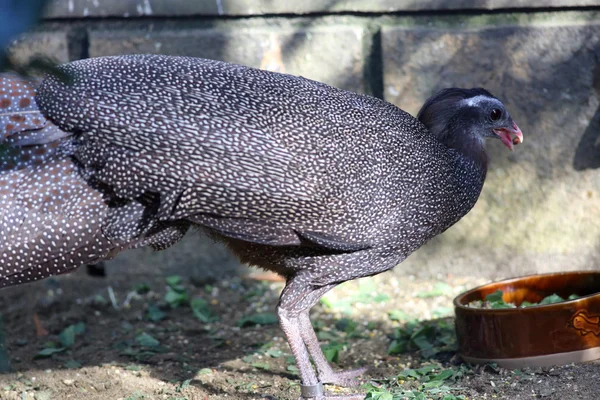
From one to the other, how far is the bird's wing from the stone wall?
159 cm

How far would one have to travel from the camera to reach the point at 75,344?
3.85 meters

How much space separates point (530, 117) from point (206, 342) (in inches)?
84.4

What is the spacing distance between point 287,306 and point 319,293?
0.15 metres

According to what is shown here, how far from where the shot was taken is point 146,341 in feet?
12.6

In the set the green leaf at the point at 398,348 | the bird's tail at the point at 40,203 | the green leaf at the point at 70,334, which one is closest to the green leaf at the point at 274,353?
the green leaf at the point at 398,348

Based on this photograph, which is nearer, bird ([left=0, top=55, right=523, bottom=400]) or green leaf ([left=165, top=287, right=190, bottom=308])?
bird ([left=0, top=55, right=523, bottom=400])

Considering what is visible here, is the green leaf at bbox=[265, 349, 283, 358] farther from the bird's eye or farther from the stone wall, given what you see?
the bird's eye

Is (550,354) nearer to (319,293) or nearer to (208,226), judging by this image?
(319,293)

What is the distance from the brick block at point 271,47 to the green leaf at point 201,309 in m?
1.40

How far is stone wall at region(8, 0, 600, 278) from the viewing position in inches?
162

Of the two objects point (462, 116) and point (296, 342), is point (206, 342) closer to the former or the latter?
point (296, 342)

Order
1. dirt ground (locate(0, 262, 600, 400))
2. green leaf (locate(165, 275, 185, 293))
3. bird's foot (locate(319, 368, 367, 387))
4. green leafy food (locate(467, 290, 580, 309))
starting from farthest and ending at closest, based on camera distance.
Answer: green leaf (locate(165, 275, 185, 293)) < green leafy food (locate(467, 290, 580, 309)) < bird's foot (locate(319, 368, 367, 387)) < dirt ground (locate(0, 262, 600, 400))

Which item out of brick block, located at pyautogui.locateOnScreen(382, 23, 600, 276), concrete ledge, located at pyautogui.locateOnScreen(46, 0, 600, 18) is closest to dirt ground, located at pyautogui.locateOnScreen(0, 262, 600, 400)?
brick block, located at pyautogui.locateOnScreen(382, 23, 600, 276)

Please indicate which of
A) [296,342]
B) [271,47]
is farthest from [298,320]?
[271,47]
